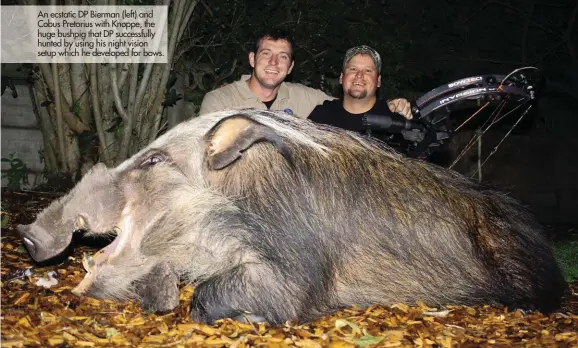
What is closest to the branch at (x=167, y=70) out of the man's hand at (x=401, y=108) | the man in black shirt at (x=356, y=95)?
the man in black shirt at (x=356, y=95)

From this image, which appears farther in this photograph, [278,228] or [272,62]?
[272,62]

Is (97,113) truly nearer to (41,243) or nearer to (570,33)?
(41,243)

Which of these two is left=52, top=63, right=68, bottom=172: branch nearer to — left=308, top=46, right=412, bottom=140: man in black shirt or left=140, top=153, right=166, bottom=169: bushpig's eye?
left=308, top=46, right=412, bottom=140: man in black shirt

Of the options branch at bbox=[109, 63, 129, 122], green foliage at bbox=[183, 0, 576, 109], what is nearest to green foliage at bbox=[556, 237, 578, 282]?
green foliage at bbox=[183, 0, 576, 109]

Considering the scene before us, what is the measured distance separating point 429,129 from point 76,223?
2543 mm

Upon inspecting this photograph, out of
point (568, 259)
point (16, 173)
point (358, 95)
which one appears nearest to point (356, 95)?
point (358, 95)

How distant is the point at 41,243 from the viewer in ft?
12.0

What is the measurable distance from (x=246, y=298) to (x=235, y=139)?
2.77 ft

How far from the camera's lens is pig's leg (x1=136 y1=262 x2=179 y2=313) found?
3.74 m

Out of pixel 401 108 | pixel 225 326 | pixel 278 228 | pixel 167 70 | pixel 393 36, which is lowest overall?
pixel 225 326

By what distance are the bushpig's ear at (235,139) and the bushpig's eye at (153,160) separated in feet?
0.95

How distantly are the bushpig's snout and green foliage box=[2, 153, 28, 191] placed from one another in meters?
4.09

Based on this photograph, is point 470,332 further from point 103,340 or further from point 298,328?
point 103,340

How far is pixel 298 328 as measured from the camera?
3.53 metres
